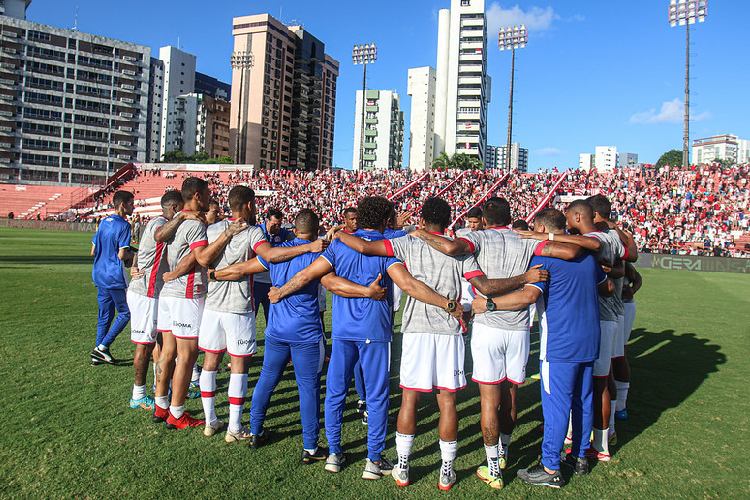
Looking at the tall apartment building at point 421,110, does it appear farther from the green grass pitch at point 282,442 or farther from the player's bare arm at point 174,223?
the player's bare arm at point 174,223

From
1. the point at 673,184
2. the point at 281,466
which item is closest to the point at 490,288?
the point at 281,466

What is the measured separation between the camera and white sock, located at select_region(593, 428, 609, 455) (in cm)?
407

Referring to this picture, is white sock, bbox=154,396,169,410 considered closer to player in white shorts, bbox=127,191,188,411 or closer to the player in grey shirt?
player in white shorts, bbox=127,191,188,411

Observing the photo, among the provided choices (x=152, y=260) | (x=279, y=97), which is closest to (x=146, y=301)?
(x=152, y=260)

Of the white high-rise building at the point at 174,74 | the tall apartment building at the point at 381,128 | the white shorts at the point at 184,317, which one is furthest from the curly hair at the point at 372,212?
the white high-rise building at the point at 174,74

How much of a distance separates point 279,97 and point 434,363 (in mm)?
104125

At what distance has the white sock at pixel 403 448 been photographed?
3.57 meters

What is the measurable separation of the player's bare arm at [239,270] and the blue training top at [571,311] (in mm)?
2330

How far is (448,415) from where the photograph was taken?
3.54m

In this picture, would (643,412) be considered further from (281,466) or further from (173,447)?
(173,447)

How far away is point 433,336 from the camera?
3549 millimetres

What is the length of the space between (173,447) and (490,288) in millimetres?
2962

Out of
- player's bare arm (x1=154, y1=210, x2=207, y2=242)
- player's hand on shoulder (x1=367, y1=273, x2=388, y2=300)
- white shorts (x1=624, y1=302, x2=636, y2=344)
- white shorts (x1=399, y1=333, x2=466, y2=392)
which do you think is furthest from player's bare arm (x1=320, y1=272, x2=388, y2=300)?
white shorts (x1=624, y1=302, x2=636, y2=344)

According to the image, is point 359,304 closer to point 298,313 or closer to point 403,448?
point 298,313
